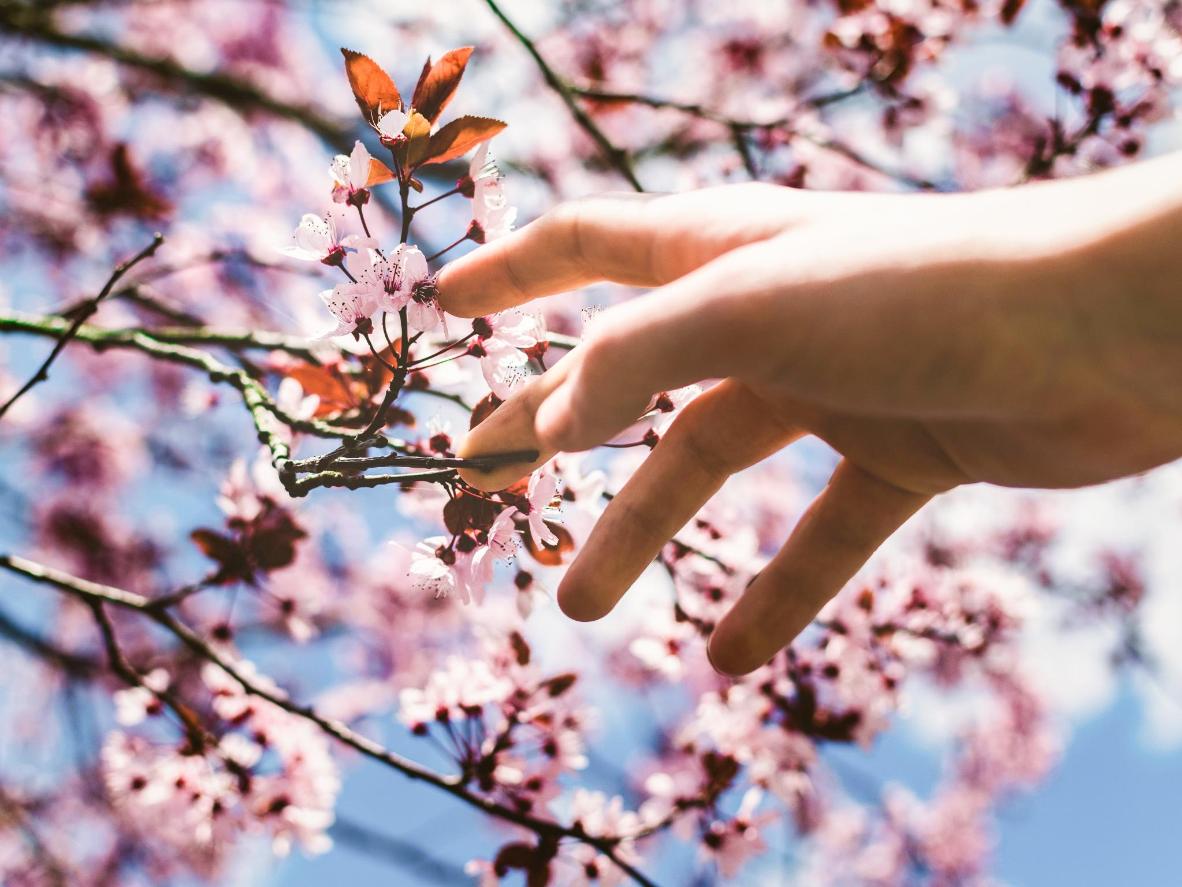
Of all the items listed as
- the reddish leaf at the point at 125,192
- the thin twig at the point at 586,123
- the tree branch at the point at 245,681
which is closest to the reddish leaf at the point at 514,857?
the tree branch at the point at 245,681

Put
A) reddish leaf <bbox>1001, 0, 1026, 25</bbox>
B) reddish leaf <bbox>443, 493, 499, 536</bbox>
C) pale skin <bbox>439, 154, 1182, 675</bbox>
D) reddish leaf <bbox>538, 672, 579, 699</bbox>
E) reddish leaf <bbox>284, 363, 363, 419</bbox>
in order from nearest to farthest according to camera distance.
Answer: pale skin <bbox>439, 154, 1182, 675</bbox> → reddish leaf <bbox>443, 493, 499, 536</bbox> → reddish leaf <bbox>284, 363, 363, 419</bbox> → reddish leaf <bbox>538, 672, 579, 699</bbox> → reddish leaf <bbox>1001, 0, 1026, 25</bbox>

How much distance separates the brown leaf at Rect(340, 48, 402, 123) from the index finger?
196 mm

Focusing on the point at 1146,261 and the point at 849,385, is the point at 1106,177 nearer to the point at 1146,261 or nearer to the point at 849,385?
the point at 1146,261

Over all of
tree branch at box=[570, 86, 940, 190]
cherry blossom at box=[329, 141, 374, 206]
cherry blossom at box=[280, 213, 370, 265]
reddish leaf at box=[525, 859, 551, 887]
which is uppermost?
tree branch at box=[570, 86, 940, 190]

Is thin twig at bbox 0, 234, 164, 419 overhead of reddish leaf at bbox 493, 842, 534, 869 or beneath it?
overhead

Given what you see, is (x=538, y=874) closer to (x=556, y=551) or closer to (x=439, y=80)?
(x=556, y=551)

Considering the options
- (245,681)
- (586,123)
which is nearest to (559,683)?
(245,681)

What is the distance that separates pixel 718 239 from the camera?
803mm

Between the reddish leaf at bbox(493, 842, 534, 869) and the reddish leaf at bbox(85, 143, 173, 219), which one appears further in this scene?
the reddish leaf at bbox(85, 143, 173, 219)

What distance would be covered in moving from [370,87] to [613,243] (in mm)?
341

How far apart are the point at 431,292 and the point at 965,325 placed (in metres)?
0.62

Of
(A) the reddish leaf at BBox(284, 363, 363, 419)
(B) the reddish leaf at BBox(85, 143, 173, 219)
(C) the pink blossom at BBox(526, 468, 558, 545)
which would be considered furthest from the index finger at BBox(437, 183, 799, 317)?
(B) the reddish leaf at BBox(85, 143, 173, 219)

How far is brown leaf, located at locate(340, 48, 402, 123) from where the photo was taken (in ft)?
2.83

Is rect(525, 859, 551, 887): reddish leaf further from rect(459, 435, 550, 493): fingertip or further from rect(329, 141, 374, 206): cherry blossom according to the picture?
rect(329, 141, 374, 206): cherry blossom
